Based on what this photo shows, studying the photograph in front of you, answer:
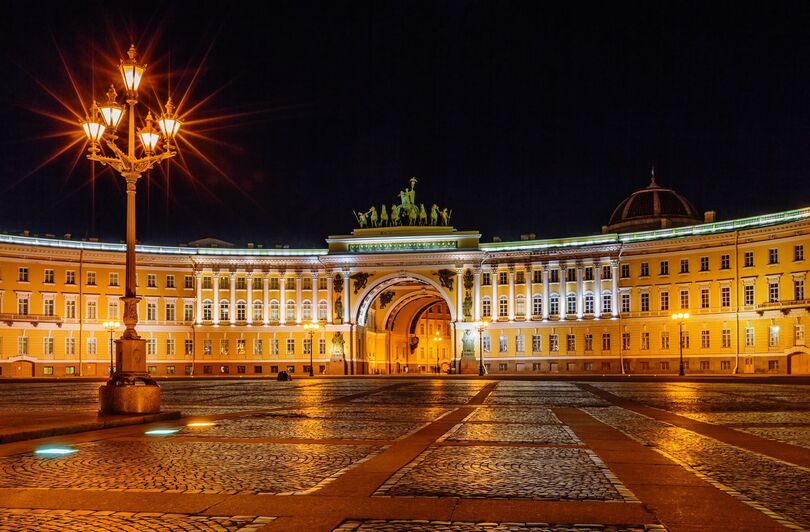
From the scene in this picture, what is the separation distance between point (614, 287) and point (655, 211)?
13046mm

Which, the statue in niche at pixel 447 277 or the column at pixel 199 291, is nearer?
the statue in niche at pixel 447 277

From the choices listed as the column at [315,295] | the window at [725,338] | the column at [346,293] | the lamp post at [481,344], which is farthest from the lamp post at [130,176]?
the column at [315,295]

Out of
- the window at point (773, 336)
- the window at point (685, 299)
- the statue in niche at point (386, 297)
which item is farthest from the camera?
the statue in niche at point (386, 297)

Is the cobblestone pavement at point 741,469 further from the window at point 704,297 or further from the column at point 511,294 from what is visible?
the column at point 511,294

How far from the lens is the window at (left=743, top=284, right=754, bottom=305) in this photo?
79125 mm

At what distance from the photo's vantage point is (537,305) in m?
93.7

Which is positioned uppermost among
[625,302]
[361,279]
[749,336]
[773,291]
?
[361,279]

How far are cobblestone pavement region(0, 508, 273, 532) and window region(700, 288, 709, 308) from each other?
79.3m

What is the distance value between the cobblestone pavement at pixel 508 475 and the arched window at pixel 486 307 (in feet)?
262

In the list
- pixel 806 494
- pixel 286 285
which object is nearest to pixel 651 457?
pixel 806 494

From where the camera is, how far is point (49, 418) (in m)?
21.1

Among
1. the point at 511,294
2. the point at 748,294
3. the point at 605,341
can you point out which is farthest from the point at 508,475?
the point at 511,294

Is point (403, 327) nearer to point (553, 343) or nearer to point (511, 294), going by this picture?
point (511, 294)

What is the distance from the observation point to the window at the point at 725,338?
266 feet
